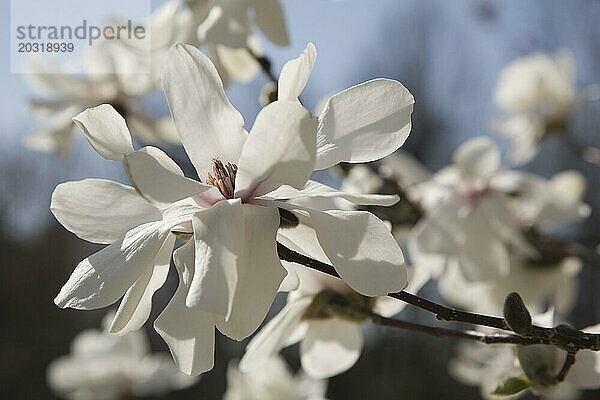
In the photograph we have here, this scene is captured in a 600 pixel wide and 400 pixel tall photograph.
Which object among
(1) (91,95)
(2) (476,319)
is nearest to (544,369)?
(2) (476,319)

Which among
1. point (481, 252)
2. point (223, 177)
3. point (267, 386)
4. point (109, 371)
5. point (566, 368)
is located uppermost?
point (223, 177)

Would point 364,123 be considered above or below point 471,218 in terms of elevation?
above

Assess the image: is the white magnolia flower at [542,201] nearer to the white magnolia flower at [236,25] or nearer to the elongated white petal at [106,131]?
the white magnolia flower at [236,25]

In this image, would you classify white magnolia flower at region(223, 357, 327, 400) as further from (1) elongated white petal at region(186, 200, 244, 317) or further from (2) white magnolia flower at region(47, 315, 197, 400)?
(1) elongated white petal at region(186, 200, 244, 317)

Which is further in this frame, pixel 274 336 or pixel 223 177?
pixel 274 336

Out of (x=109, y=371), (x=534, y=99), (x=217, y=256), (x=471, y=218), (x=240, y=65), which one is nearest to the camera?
(x=217, y=256)

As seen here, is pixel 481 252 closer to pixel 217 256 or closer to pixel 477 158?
pixel 477 158
